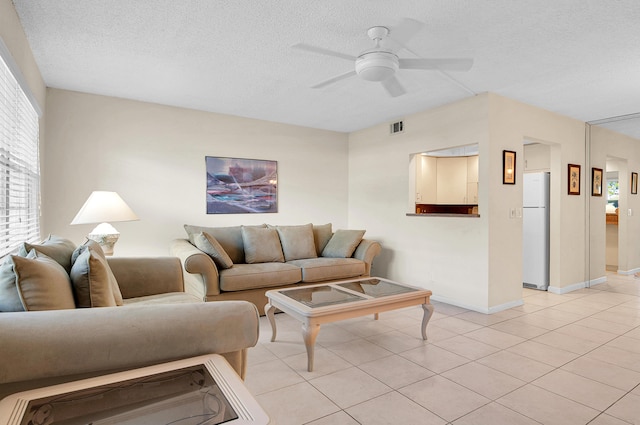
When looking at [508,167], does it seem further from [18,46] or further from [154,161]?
[18,46]

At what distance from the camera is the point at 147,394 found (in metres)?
1.04

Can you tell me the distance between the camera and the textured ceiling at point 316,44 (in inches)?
89.3

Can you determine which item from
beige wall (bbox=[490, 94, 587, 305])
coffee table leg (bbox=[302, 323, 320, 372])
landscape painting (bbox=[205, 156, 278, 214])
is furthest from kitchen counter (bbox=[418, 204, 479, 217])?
coffee table leg (bbox=[302, 323, 320, 372])

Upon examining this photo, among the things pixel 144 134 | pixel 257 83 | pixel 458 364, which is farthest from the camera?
pixel 144 134

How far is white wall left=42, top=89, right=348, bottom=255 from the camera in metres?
3.87

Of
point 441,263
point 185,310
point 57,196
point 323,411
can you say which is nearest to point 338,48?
point 185,310

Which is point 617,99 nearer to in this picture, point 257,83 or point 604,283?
point 604,283

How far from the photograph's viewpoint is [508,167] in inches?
157

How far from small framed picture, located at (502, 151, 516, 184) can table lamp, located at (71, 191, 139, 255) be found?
3.93 meters

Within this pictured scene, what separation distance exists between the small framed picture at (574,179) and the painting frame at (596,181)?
1.18 feet

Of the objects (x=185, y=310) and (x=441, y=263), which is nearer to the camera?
(x=185, y=310)

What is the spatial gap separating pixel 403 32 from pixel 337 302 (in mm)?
1998

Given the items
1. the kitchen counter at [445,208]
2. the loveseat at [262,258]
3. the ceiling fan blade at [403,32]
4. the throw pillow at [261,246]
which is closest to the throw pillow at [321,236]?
the loveseat at [262,258]

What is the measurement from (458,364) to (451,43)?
2.39 meters
